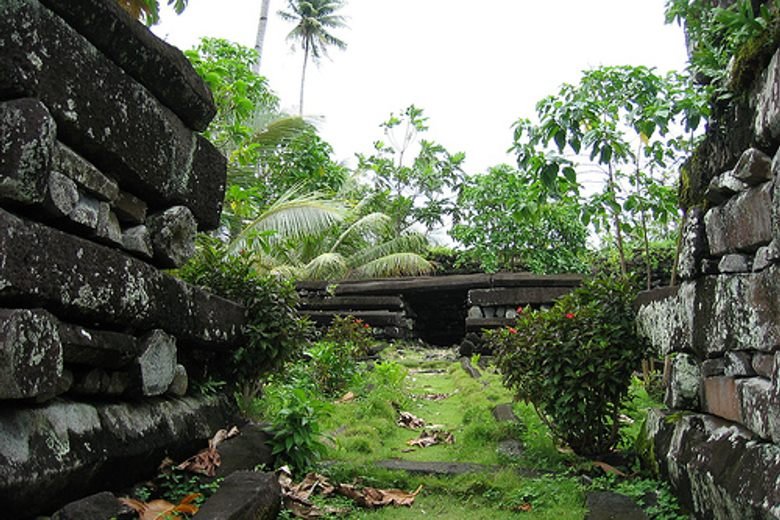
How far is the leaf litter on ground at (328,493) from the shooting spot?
11.8 feet

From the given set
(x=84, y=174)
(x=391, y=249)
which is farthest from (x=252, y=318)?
(x=391, y=249)

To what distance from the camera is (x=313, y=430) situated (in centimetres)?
423

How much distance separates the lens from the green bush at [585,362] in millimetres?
4488

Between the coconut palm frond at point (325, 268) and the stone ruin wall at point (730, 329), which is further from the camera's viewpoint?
the coconut palm frond at point (325, 268)

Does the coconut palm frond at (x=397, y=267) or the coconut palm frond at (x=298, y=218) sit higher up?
the coconut palm frond at (x=298, y=218)

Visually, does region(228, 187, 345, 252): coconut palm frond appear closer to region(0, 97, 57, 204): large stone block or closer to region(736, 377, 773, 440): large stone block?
region(0, 97, 57, 204): large stone block

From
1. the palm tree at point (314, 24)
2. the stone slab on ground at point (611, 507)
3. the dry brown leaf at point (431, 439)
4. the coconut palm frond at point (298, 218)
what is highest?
the palm tree at point (314, 24)

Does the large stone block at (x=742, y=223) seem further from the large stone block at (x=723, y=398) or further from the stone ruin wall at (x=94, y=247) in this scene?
the stone ruin wall at (x=94, y=247)

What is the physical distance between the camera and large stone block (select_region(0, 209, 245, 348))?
2.25 m

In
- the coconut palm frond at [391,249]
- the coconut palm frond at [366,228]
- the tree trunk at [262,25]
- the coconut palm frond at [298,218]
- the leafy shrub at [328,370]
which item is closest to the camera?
the leafy shrub at [328,370]

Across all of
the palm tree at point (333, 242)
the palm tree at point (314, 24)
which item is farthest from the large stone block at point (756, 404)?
the palm tree at point (314, 24)

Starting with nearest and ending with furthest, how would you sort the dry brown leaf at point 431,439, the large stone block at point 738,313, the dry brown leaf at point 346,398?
the large stone block at point 738,313, the dry brown leaf at point 431,439, the dry brown leaf at point 346,398

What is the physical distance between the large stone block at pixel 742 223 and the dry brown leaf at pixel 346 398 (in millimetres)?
4828

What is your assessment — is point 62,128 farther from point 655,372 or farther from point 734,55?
point 655,372
